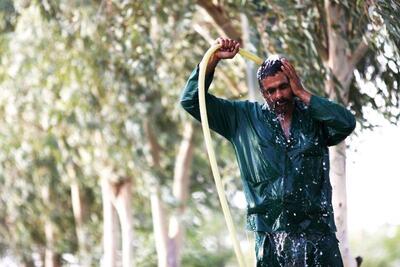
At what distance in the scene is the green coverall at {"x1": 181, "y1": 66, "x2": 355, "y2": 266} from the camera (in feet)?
17.1

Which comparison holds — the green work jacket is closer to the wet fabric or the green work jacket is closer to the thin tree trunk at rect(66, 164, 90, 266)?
the wet fabric

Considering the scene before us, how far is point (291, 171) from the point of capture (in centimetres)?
524

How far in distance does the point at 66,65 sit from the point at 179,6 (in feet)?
10.9

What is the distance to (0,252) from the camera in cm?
2789

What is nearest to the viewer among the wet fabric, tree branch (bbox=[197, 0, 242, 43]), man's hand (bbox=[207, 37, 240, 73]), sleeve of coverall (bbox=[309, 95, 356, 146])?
sleeve of coverall (bbox=[309, 95, 356, 146])

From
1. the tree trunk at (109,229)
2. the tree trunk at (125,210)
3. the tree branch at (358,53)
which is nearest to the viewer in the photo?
the tree branch at (358,53)

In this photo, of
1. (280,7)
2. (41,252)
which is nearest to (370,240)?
(41,252)

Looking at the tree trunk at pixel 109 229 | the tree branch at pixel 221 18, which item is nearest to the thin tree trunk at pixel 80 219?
the tree trunk at pixel 109 229

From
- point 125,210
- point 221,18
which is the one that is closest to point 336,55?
point 221,18

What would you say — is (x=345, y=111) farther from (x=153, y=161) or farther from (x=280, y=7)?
(x=153, y=161)

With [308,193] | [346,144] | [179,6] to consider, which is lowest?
[308,193]

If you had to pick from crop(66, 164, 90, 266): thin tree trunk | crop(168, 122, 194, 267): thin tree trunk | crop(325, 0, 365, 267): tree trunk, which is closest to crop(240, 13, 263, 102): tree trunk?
crop(325, 0, 365, 267): tree trunk

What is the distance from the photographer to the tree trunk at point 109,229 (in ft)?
66.9

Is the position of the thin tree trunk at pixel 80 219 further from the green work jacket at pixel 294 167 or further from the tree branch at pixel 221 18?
the green work jacket at pixel 294 167
